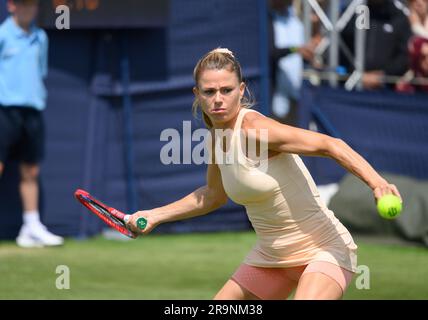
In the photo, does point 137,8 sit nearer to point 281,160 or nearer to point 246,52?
point 246,52

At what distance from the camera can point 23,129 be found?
1038 cm

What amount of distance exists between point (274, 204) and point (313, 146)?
1.47 ft

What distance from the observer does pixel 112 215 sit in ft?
18.6

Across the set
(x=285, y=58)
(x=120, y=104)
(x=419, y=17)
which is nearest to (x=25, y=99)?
(x=120, y=104)

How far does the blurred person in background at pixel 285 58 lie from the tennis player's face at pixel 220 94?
20.0 ft

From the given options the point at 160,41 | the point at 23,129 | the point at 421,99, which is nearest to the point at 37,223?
the point at 23,129

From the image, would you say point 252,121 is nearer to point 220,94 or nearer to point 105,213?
point 220,94

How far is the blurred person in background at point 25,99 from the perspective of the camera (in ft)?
33.3

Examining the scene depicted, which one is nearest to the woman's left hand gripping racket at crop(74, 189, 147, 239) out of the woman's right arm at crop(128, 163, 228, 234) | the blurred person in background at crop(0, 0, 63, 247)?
the woman's right arm at crop(128, 163, 228, 234)

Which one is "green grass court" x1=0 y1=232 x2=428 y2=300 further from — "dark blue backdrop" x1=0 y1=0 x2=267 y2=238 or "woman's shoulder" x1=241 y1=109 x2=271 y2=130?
"woman's shoulder" x1=241 y1=109 x2=271 y2=130

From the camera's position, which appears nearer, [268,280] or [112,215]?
[268,280]

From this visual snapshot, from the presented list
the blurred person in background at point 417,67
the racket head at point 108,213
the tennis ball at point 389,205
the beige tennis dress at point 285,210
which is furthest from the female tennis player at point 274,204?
the blurred person in background at point 417,67

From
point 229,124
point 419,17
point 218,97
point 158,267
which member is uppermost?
point 419,17

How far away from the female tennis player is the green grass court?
102 inches
